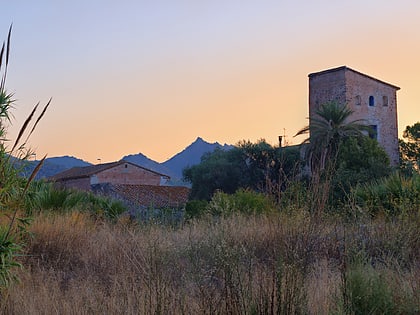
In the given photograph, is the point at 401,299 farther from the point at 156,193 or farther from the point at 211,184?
the point at 156,193

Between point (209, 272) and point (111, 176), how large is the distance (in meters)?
39.4

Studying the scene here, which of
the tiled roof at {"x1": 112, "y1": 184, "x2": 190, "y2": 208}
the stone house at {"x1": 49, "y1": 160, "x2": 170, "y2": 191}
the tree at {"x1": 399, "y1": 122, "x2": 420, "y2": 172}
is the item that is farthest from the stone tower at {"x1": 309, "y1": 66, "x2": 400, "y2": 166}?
the stone house at {"x1": 49, "y1": 160, "x2": 170, "y2": 191}

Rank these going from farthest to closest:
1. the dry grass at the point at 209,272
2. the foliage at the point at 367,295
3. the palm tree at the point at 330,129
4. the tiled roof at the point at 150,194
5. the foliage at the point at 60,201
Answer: the tiled roof at the point at 150,194, the palm tree at the point at 330,129, the foliage at the point at 60,201, the foliage at the point at 367,295, the dry grass at the point at 209,272

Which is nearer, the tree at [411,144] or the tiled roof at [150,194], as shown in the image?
the tiled roof at [150,194]

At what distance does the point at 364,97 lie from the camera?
31625 millimetres

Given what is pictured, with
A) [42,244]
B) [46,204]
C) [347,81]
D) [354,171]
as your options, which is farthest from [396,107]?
[42,244]

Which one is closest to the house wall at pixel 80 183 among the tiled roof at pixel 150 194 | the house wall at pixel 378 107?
the tiled roof at pixel 150 194

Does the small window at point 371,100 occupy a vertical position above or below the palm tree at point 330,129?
above

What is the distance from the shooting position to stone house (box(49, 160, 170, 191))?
42469 millimetres

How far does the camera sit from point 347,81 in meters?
30.3

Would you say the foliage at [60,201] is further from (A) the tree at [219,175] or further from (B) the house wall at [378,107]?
(B) the house wall at [378,107]

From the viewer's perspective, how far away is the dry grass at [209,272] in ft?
13.1

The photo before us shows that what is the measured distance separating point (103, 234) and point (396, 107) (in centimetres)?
2836

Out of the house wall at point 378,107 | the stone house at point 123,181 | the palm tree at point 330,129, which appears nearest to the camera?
the palm tree at point 330,129
